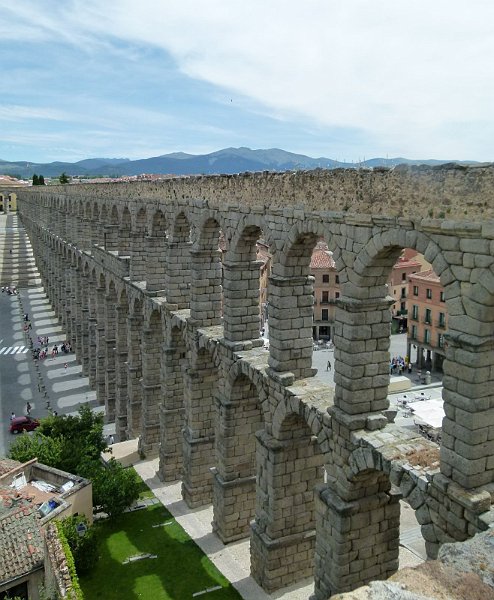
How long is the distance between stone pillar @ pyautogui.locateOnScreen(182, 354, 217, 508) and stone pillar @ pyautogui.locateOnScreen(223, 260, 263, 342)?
3.49m

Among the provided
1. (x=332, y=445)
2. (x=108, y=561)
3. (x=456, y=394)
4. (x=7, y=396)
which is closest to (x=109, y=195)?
(x=7, y=396)

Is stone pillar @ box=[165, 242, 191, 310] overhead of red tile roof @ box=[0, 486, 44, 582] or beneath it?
overhead

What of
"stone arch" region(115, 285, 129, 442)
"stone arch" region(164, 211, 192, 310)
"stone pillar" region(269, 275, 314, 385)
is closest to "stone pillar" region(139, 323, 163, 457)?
"stone arch" region(164, 211, 192, 310)

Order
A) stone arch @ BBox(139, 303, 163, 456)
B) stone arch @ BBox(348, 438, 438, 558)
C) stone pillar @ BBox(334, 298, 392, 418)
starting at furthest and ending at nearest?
1. stone arch @ BBox(139, 303, 163, 456)
2. stone pillar @ BBox(334, 298, 392, 418)
3. stone arch @ BBox(348, 438, 438, 558)

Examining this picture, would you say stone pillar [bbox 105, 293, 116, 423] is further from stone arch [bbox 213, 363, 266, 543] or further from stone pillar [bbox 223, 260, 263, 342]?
stone pillar [bbox 223, 260, 263, 342]

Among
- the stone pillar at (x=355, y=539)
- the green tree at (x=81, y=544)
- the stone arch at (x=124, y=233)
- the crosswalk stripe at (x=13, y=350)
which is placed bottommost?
the crosswalk stripe at (x=13, y=350)

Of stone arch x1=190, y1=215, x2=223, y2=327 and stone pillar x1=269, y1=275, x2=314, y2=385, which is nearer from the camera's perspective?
stone pillar x1=269, y1=275, x2=314, y2=385

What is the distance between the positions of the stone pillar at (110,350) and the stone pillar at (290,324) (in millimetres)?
21315

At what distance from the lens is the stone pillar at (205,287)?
2325 centimetres

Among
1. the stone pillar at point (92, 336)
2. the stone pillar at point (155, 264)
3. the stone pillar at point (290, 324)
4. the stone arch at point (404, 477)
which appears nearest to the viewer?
the stone arch at point (404, 477)

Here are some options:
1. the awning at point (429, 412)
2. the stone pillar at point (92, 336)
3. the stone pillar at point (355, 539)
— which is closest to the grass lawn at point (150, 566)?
the stone pillar at point (355, 539)

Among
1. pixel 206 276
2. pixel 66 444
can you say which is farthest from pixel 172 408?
pixel 206 276

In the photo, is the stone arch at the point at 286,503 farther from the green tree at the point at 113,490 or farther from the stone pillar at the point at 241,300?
the green tree at the point at 113,490

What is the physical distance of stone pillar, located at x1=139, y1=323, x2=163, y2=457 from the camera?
29.4 m
